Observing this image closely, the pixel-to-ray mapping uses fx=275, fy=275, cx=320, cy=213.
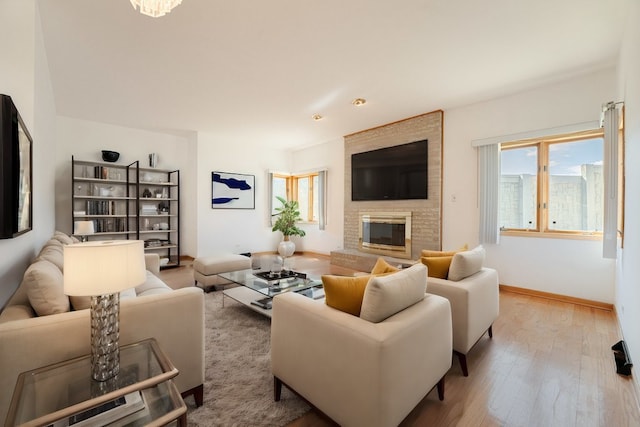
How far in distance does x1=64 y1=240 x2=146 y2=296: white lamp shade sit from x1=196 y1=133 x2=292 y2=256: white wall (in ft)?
15.9

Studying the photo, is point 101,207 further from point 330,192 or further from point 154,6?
point 154,6

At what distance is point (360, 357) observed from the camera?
47.3 inches

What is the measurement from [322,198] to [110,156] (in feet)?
13.9

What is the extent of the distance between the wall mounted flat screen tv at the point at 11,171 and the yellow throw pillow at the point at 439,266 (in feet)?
8.91

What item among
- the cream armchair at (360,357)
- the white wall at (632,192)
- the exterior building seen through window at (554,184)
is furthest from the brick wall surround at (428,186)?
the cream armchair at (360,357)

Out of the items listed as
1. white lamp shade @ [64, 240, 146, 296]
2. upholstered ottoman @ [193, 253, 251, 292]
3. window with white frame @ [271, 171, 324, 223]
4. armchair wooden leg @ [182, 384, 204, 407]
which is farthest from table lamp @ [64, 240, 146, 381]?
window with white frame @ [271, 171, 324, 223]

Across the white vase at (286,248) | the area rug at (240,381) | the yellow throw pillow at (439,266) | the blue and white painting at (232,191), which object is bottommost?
the area rug at (240,381)

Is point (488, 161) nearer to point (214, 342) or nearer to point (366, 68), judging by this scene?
point (366, 68)

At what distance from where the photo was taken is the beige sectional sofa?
3.82 feet

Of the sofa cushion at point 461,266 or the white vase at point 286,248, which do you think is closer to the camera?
the sofa cushion at point 461,266

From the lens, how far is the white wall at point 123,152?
15.9 feet

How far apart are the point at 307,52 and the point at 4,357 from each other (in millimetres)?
3035

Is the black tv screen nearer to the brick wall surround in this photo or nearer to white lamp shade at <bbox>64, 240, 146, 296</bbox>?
the brick wall surround

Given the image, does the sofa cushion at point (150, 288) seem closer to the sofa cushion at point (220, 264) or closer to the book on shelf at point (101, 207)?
the sofa cushion at point (220, 264)
